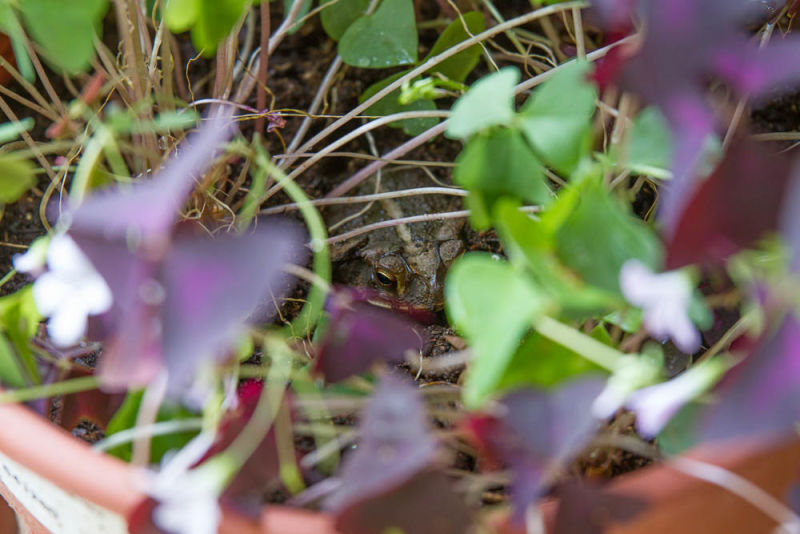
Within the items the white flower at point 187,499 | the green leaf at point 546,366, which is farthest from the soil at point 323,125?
the white flower at point 187,499

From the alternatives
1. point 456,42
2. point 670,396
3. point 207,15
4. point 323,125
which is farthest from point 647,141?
point 323,125

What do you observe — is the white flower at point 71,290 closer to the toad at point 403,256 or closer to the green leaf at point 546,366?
the green leaf at point 546,366

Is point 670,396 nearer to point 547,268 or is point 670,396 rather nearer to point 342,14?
point 547,268

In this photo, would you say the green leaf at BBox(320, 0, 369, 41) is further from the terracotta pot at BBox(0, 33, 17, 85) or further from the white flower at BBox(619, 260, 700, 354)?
the white flower at BBox(619, 260, 700, 354)

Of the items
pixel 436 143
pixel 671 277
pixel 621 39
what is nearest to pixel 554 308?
pixel 671 277

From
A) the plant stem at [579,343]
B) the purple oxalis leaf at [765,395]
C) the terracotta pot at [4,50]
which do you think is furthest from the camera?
the terracotta pot at [4,50]
